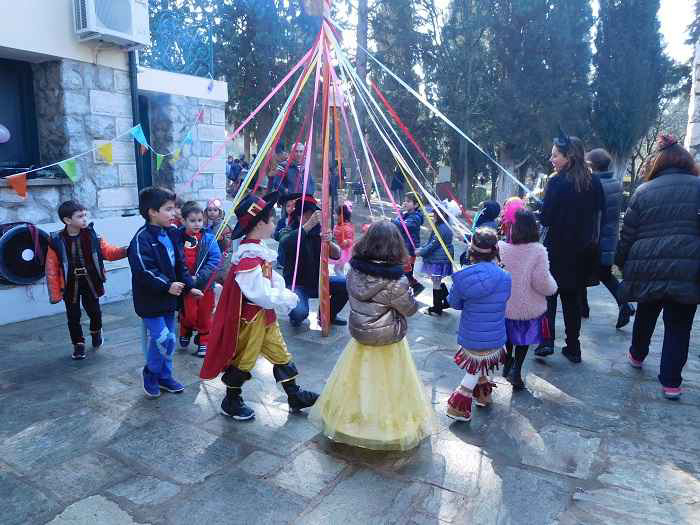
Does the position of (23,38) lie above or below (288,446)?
above

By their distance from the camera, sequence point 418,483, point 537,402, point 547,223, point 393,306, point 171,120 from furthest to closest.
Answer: point 171,120, point 547,223, point 537,402, point 393,306, point 418,483

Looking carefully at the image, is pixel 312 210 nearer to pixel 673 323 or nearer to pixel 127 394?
pixel 127 394

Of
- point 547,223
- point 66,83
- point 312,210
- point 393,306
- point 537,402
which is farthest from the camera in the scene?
point 66,83

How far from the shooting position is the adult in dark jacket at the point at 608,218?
4.87m

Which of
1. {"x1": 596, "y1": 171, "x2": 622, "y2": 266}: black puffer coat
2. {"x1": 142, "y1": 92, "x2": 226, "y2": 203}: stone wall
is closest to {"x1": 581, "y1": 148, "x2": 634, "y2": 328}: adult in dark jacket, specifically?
{"x1": 596, "y1": 171, "x2": 622, "y2": 266}: black puffer coat

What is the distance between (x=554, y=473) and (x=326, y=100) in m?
3.45

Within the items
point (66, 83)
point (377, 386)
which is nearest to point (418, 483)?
point (377, 386)

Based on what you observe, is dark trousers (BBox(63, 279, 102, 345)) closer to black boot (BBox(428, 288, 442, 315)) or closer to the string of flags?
the string of flags

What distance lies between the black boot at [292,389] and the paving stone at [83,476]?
1.03 m

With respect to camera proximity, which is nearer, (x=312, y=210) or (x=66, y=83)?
(x=312, y=210)

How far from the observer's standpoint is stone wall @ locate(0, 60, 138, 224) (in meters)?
5.79

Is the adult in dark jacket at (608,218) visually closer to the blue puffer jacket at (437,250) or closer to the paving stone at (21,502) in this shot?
the blue puffer jacket at (437,250)

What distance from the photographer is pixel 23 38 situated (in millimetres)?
5449

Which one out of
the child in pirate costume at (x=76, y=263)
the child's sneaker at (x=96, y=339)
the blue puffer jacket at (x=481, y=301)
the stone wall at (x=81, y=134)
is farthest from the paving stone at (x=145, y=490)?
the stone wall at (x=81, y=134)
